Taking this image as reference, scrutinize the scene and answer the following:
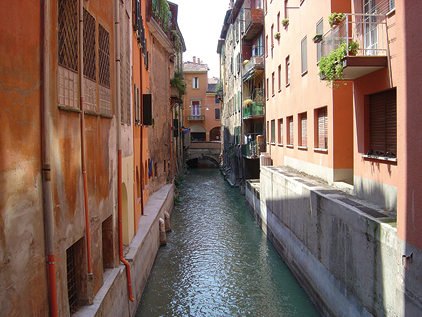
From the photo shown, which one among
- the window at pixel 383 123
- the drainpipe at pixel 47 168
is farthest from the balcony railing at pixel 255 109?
the drainpipe at pixel 47 168

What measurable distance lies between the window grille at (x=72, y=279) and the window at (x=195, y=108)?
51755 millimetres

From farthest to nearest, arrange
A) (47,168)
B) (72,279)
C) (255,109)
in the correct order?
(255,109), (72,279), (47,168)

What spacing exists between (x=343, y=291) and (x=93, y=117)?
19.7ft

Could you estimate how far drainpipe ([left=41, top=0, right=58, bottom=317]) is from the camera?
175 inches

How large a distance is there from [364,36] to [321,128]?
14.4 ft

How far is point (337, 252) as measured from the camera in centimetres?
814

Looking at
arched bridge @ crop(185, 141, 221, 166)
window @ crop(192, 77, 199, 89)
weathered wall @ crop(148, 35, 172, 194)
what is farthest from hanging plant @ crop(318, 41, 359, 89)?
window @ crop(192, 77, 199, 89)

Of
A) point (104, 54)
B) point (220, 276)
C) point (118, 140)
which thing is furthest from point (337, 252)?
point (104, 54)

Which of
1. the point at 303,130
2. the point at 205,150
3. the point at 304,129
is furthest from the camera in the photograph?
the point at 205,150

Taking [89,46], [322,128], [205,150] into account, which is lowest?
[205,150]

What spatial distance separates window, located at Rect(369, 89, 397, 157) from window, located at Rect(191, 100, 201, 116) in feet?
160

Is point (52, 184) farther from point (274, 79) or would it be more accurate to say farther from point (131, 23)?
point (274, 79)

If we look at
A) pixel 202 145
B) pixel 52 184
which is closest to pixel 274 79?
pixel 52 184

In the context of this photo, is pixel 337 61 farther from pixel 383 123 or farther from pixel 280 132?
pixel 280 132
